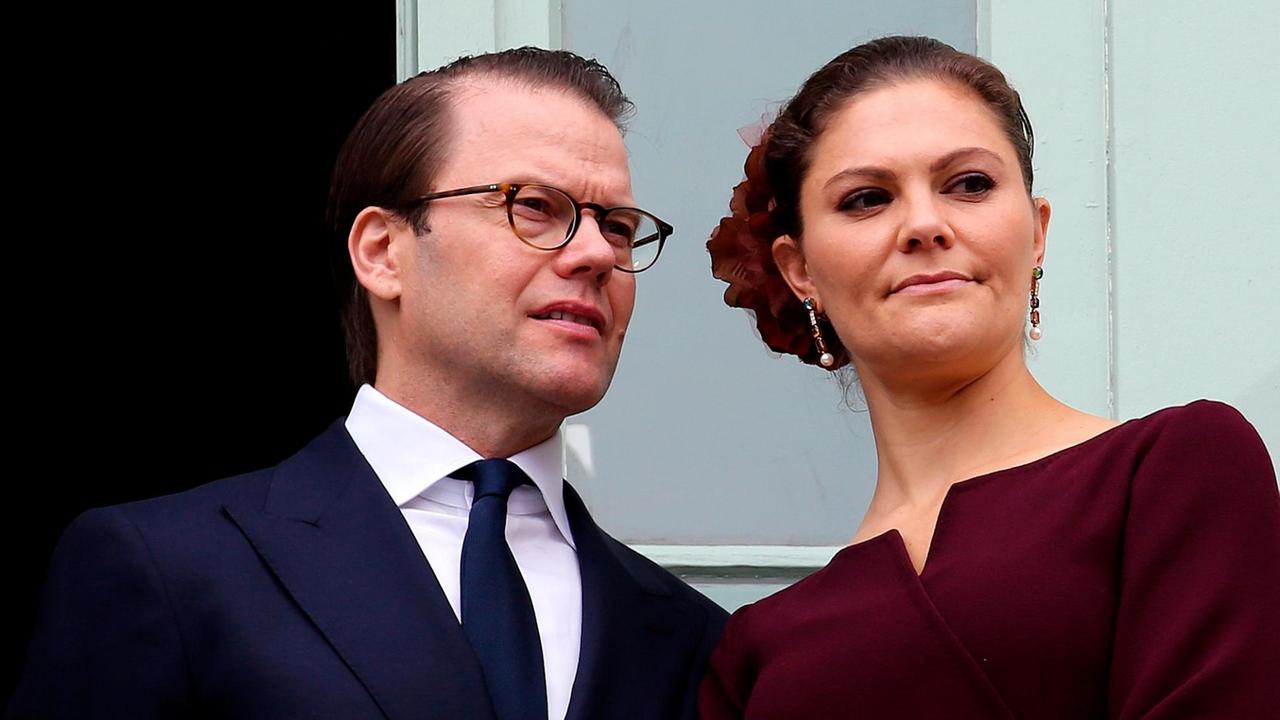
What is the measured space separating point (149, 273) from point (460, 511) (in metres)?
2.96

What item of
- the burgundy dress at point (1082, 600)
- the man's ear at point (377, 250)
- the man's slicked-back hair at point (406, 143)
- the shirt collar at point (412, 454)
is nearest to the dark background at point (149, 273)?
the man's slicked-back hair at point (406, 143)

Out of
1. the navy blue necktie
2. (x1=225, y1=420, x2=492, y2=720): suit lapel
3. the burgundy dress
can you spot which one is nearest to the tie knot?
the navy blue necktie

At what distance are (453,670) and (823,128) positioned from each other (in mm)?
886

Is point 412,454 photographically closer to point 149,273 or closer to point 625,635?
point 625,635

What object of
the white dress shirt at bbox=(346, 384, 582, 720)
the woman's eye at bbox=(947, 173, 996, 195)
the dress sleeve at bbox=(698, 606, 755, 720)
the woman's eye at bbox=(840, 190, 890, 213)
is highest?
the woman's eye at bbox=(947, 173, 996, 195)

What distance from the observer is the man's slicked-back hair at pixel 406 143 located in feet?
8.11

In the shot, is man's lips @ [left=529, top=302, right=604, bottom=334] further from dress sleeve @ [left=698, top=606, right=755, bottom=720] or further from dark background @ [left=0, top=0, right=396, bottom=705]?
dark background @ [left=0, top=0, right=396, bottom=705]

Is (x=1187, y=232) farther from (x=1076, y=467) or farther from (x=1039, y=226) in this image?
(x=1076, y=467)

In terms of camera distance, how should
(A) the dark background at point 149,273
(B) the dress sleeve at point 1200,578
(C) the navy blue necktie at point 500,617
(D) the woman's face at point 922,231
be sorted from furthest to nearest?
(A) the dark background at point 149,273 → (D) the woman's face at point 922,231 → (C) the navy blue necktie at point 500,617 → (B) the dress sleeve at point 1200,578

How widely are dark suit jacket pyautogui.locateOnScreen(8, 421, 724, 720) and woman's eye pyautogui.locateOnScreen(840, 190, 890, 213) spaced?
0.62 metres

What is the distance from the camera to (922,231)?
7.10 ft

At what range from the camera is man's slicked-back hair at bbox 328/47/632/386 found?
97.3 inches

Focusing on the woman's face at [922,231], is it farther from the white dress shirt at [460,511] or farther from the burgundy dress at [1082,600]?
the white dress shirt at [460,511]

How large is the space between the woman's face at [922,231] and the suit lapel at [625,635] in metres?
0.43
